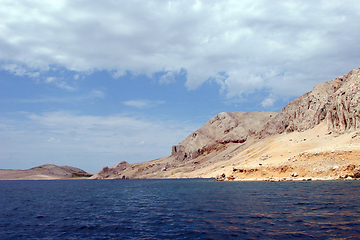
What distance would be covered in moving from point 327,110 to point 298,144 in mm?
29191

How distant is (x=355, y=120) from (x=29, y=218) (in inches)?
3773

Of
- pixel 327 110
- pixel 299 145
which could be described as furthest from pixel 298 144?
pixel 327 110

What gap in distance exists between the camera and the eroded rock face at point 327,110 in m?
89.2

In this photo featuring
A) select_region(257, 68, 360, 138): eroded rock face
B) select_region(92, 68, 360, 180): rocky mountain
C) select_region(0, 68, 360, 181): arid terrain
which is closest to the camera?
select_region(0, 68, 360, 181): arid terrain

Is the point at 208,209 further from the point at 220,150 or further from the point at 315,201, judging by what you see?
the point at 220,150

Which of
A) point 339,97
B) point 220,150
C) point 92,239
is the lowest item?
point 92,239

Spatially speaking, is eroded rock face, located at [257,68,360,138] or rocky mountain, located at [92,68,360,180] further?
eroded rock face, located at [257,68,360,138]

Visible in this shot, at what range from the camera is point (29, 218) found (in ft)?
88.1

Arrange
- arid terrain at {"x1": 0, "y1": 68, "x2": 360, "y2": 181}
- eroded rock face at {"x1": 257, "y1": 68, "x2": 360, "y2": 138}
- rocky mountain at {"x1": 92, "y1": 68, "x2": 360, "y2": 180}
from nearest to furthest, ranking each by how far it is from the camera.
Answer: arid terrain at {"x1": 0, "y1": 68, "x2": 360, "y2": 181}, rocky mountain at {"x1": 92, "y1": 68, "x2": 360, "y2": 180}, eroded rock face at {"x1": 257, "y1": 68, "x2": 360, "y2": 138}

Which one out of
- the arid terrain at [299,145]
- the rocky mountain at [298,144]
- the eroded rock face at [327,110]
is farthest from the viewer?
the eroded rock face at [327,110]

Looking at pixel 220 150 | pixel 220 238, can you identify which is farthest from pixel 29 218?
pixel 220 150

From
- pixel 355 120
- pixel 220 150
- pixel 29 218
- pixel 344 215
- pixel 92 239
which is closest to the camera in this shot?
pixel 92 239

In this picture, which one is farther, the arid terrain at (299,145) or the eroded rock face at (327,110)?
the eroded rock face at (327,110)

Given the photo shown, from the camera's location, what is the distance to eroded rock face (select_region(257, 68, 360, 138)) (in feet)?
293
